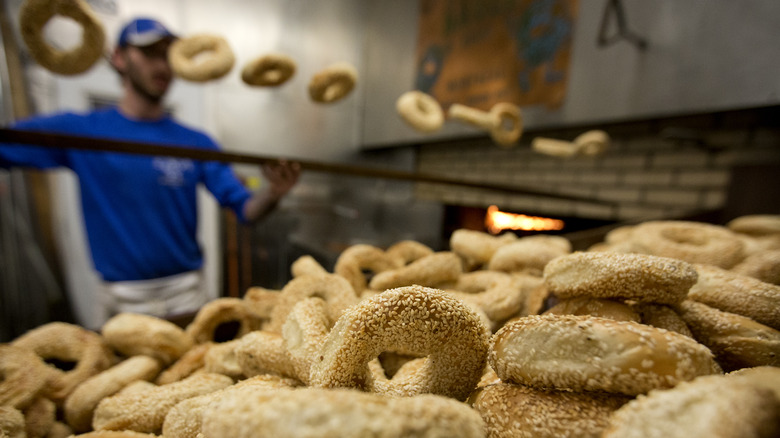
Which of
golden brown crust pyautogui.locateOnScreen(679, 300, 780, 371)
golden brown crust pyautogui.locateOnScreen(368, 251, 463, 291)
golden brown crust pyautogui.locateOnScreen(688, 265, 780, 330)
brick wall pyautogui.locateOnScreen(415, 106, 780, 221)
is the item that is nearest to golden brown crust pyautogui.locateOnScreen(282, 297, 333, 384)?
golden brown crust pyautogui.locateOnScreen(368, 251, 463, 291)

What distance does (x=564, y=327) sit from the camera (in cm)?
65

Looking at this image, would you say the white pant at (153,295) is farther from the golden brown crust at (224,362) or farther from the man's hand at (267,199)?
the golden brown crust at (224,362)

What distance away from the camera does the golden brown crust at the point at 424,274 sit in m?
1.23

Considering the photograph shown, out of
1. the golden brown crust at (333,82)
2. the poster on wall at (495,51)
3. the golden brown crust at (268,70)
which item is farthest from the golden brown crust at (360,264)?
the poster on wall at (495,51)

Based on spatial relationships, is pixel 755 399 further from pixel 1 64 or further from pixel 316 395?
pixel 1 64

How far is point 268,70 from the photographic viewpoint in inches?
88.4

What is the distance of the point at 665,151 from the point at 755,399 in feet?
11.9

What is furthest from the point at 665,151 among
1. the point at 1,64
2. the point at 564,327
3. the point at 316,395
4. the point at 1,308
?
the point at 1,308

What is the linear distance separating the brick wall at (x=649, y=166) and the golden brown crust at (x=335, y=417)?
94.2 inches

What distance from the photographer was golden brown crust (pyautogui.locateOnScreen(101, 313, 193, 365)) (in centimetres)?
114

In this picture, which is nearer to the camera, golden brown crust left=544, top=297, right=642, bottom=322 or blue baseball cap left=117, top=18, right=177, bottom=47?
golden brown crust left=544, top=297, right=642, bottom=322

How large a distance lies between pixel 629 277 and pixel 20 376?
1.50 meters

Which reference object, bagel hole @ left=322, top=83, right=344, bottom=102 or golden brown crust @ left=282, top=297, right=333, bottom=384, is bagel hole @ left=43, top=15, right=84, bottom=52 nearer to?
bagel hole @ left=322, top=83, right=344, bottom=102

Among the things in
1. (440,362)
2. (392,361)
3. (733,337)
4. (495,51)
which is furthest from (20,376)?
(495,51)
